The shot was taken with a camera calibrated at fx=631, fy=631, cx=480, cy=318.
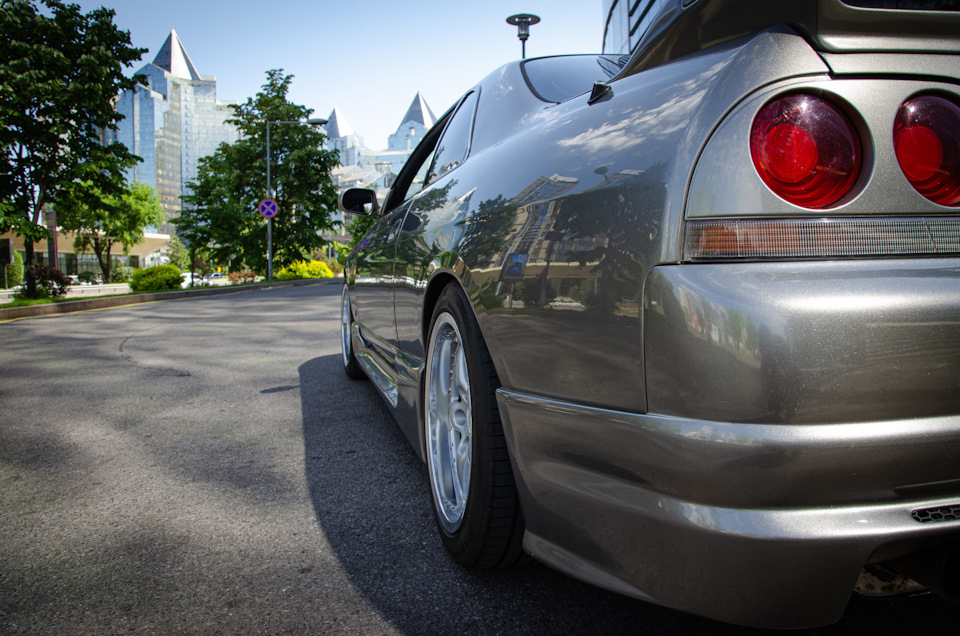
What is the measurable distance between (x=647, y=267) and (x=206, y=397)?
3870 millimetres

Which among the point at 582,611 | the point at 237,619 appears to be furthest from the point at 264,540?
the point at 582,611

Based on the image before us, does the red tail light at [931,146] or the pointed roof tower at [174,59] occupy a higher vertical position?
the pointed roof tower at [174,59]

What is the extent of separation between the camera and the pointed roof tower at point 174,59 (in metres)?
183

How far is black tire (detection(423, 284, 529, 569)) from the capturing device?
1.65 metres

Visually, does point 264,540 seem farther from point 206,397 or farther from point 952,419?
point 206,397

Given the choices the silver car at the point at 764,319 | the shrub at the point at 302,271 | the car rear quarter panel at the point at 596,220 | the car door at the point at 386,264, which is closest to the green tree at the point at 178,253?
the shrub at the point at 302,271

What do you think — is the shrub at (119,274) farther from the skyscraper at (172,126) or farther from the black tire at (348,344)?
the skyscraper at (172,126)

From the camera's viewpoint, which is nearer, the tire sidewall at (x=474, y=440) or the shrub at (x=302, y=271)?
the tire sidewall at (x=474, y=440)

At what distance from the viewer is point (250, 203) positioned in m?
34.2

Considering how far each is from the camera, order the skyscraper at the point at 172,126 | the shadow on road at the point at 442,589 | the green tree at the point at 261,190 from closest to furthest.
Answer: the shadow on road at the point at 442,589 → the green tree at the point at 261,190 → the skyscraper at the point at 172,126

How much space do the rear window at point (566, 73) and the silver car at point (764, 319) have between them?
3.01 feet

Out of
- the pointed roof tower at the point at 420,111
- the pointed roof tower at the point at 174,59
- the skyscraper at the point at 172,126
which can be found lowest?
the skyscraper at the point at 172,126

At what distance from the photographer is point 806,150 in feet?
3.64

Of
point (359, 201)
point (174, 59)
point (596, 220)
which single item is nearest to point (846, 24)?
point (596, 220)
